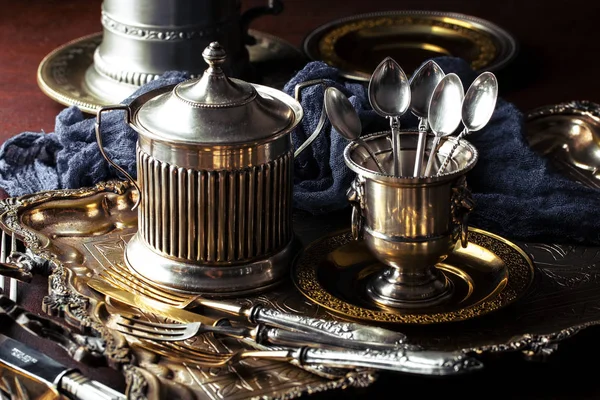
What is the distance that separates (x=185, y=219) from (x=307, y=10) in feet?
2.62

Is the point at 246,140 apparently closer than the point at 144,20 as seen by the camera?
Yes

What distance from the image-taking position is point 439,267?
87 cm

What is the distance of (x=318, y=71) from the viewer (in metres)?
1.02

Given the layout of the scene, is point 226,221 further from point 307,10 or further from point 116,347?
point 307,10

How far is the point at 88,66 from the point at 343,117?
0.56 m

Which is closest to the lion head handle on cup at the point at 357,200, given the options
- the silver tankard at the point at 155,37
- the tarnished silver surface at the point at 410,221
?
the tarnished silver surface at the point at 410,221

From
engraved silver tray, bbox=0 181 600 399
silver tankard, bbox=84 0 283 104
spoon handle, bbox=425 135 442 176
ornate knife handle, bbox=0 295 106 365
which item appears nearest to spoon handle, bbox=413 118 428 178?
spoon handle, bbox=425 135 442 176

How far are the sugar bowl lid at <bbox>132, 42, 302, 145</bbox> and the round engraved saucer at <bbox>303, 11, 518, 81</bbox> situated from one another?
465 millimetres

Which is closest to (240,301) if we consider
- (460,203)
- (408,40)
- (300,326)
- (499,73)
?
(300,326)

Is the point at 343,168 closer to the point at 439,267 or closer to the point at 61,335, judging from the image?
the point at 439,267

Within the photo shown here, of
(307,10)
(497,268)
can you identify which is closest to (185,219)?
(497,268)

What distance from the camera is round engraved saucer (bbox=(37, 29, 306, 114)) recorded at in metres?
1.19

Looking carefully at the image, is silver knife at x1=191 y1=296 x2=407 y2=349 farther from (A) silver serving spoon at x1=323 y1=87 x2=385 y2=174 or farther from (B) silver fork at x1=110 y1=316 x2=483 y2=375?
(A) silver serving spoon at x1=323 y1=87 x2=385 y2=174

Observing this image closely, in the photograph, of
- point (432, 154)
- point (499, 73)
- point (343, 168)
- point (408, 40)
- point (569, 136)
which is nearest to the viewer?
point (432, 154)
